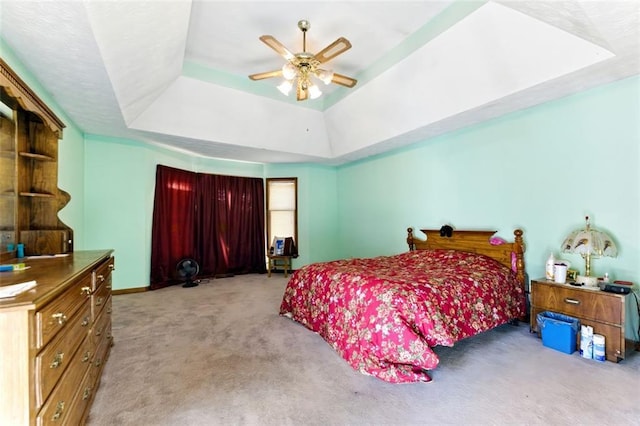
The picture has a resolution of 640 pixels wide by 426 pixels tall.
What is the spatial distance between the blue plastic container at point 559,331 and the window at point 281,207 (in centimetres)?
452

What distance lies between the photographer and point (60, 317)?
121 centimetres

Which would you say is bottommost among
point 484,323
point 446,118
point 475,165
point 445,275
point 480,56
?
point 484,323

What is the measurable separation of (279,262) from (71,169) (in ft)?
12.4

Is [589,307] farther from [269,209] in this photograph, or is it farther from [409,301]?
[269,209]

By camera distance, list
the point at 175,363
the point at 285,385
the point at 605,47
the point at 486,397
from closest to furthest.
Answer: the point at 486,397, the point at 285,385, the point at 605,47, the point at 175,363

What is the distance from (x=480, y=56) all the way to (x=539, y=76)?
0.54 meters

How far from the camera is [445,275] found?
Result: 2.78 meters

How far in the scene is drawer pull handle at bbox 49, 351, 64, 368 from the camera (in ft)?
3.80

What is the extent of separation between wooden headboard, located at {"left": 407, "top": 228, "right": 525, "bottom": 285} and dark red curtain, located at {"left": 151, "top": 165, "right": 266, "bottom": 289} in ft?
10.8

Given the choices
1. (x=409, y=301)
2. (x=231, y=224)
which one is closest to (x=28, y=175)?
(x=409, y=301)

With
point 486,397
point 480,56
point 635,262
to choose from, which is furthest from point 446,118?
point 486,397

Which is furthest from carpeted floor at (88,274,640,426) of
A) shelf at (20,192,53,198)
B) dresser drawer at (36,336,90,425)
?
shelf at (20,192,53,198)

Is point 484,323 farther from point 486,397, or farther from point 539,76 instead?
point 539,76

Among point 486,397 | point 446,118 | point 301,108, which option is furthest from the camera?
point 301,108
